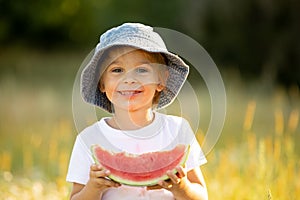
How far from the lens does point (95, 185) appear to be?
324 cm

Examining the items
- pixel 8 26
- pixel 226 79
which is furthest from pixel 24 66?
pixel 226 79

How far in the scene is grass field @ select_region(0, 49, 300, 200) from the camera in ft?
16.5

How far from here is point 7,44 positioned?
22.7 metres

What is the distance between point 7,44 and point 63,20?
1.71m

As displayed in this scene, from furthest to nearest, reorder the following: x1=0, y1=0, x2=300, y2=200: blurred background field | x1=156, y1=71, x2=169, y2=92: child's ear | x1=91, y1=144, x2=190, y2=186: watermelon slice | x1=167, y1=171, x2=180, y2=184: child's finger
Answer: x1=0, y1=0, x2=300, y2=200: blurred background field
x1=156, y1=71, x2=169, y2=92: child's ear
x1=91, y1=144, x2=190, y2=186: watermelon slice
x1=167, y1=171, x2=180, y2=184: child's finger

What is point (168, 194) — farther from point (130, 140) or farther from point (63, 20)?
point (63, 20)

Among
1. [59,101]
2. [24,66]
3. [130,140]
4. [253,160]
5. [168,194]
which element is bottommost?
[24,66]

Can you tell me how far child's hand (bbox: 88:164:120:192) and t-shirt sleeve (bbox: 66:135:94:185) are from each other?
21 centimetres

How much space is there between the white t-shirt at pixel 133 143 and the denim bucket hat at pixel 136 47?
0.16 meters

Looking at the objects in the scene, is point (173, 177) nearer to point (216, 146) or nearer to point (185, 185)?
point (185, 185)

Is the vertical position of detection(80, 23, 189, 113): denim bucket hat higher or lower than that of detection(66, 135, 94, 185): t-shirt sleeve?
higher

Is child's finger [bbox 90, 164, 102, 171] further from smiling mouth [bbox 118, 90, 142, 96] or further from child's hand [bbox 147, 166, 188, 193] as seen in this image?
smiling mouth [bbox 118, 90, 142, 96]

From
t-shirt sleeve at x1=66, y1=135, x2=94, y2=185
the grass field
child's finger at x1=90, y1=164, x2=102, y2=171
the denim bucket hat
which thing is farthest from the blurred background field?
child's finger at x1=90, y1=164, x2=102, y2=171

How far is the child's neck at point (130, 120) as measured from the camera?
3.53 meters
